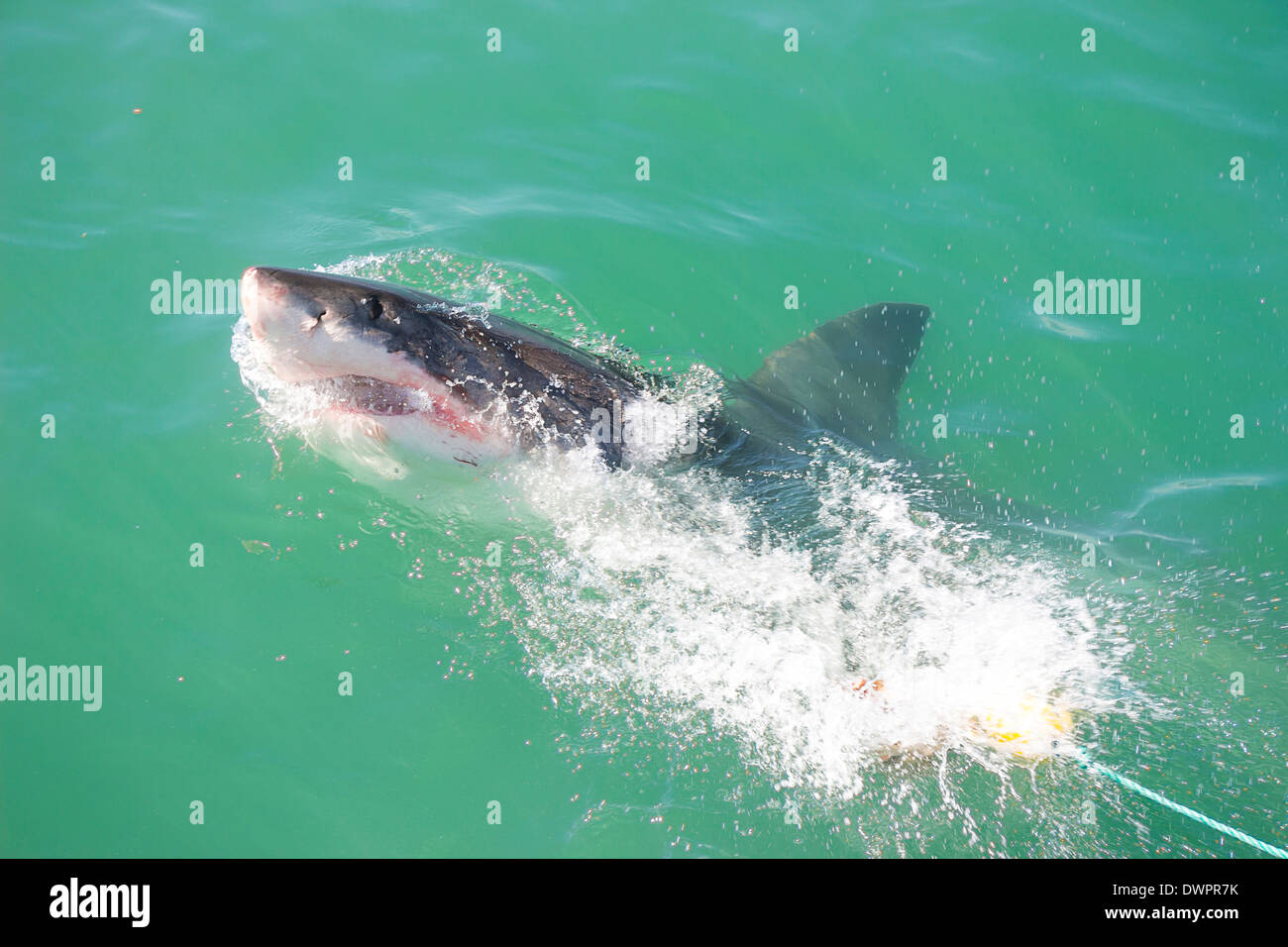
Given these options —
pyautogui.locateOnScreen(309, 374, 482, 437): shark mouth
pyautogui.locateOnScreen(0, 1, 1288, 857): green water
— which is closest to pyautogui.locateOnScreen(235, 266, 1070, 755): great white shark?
pyautogui.locateOnScreen(309, 374, 482, 437): shark mouth

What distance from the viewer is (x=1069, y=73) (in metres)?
8.28

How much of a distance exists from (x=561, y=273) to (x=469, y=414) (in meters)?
2.89

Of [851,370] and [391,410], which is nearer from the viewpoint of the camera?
[391,410]

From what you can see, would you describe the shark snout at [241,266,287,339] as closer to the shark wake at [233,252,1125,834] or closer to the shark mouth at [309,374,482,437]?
the shark wake at [233,252,1125,834]

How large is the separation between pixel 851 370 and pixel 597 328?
1.71m

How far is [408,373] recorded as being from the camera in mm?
3752

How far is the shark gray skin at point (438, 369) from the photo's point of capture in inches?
141

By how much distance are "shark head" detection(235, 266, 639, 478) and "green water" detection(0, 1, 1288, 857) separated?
537 mm

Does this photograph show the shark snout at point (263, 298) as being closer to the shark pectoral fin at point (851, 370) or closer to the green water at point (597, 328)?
the green water at point (597, 328)

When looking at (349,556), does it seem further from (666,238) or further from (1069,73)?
(1069,73)

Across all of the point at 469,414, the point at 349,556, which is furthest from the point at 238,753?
the point at 469,414

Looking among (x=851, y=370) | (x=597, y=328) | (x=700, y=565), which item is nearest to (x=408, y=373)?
(x=700, y=565)

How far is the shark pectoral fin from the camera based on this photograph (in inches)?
226

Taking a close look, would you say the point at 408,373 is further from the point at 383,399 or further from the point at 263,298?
the point at 263,298
